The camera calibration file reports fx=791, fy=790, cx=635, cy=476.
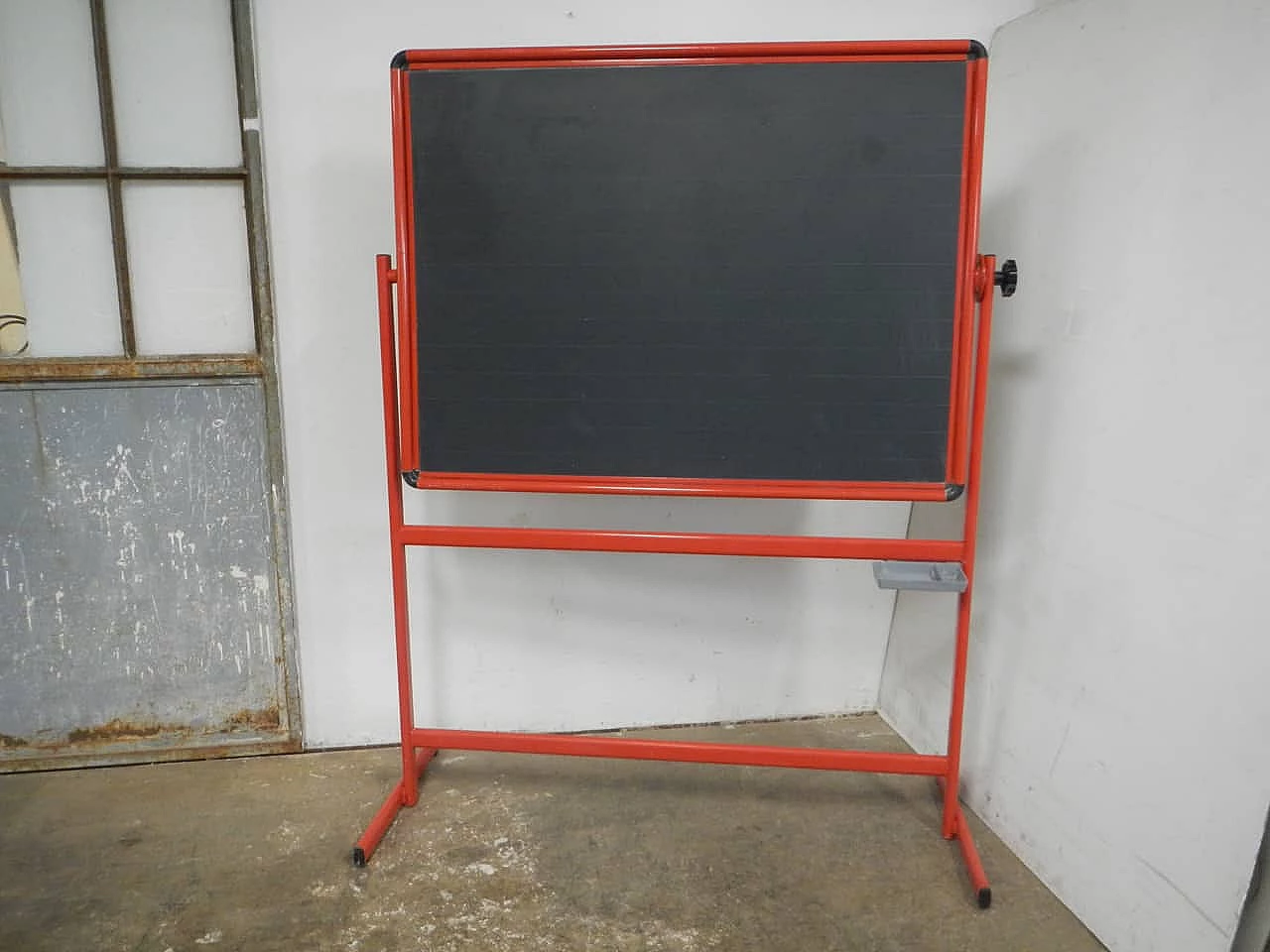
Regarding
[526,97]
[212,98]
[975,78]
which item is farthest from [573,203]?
[212,98]

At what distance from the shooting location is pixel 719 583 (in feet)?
7.50

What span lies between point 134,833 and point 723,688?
1.55 meters

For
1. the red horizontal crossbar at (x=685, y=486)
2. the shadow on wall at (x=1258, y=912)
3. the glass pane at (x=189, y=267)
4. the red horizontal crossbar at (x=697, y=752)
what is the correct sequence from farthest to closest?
the glass pane at (x=189, y=267), the red horizontal crossbar at (x=697, y=752), the red horizontal crossbar at (x=685, y=486), the shadow on wall at (x=1258, y=912)

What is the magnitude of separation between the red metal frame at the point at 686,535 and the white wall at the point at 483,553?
293 millimetres

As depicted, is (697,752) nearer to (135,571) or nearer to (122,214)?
(135,571)

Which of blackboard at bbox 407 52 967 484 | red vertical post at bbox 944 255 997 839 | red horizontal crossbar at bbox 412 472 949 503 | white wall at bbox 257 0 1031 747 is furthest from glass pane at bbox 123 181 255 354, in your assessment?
red vertical post at bbox 944 255 997 839

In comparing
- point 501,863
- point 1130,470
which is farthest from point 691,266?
point 501,863

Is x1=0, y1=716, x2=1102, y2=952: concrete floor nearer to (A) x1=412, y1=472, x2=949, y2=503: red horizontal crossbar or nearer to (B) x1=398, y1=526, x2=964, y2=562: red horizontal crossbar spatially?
(B) x1=398, y1=526, x2=964, y2=562: red horizontal crossbar

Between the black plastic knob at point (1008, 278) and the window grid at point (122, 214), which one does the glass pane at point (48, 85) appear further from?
the black plastic knob at point (1008, 278)

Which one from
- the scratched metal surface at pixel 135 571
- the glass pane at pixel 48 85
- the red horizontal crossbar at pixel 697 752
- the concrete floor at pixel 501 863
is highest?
the glass pane at pixel 48 85

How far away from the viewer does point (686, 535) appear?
1.75m

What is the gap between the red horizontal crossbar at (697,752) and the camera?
185cm

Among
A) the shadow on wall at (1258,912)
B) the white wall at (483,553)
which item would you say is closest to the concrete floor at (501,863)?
the white wall at (483,553)

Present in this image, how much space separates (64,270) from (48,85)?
428mm
